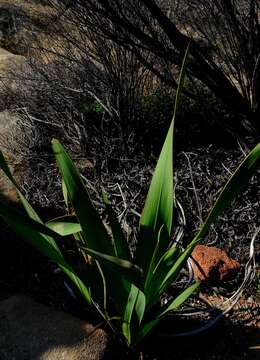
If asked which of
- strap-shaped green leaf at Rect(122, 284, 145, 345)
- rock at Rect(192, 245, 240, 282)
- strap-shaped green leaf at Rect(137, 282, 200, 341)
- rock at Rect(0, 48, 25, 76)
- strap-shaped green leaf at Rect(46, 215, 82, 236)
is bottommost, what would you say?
rock at Rect(192, 245, 240, 282)

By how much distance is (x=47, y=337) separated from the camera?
249 cm

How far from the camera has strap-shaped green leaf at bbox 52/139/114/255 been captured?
225 centimetres

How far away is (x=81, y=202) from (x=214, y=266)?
3.87ft

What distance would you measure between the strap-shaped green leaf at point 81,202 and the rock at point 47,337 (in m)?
0.42

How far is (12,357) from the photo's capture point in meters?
2.46

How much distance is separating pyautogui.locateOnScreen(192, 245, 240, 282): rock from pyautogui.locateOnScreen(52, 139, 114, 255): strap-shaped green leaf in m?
0.97

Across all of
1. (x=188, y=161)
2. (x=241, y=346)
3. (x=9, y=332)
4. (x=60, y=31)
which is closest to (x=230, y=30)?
(x=188, y=161)

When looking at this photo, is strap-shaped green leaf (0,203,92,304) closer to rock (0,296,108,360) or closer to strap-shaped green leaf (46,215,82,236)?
strap-shaped green leaf (46,215,82,236)

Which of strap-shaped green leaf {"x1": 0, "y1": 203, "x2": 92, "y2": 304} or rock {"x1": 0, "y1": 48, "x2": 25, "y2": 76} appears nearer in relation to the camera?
strap-shaped green leaf {"x1": 0, "y1": 203, "x2": 92, "y2": 304}

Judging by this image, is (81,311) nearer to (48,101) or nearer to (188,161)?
(188,161)

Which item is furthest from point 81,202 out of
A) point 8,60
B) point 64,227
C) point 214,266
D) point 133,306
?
point 8,60

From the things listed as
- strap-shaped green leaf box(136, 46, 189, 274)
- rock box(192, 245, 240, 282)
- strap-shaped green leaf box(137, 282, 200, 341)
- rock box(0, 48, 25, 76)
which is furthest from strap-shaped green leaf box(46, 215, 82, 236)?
rock box(0, 48, 25, 76)

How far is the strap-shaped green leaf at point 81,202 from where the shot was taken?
2.25m

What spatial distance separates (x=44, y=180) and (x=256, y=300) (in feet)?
5.41
